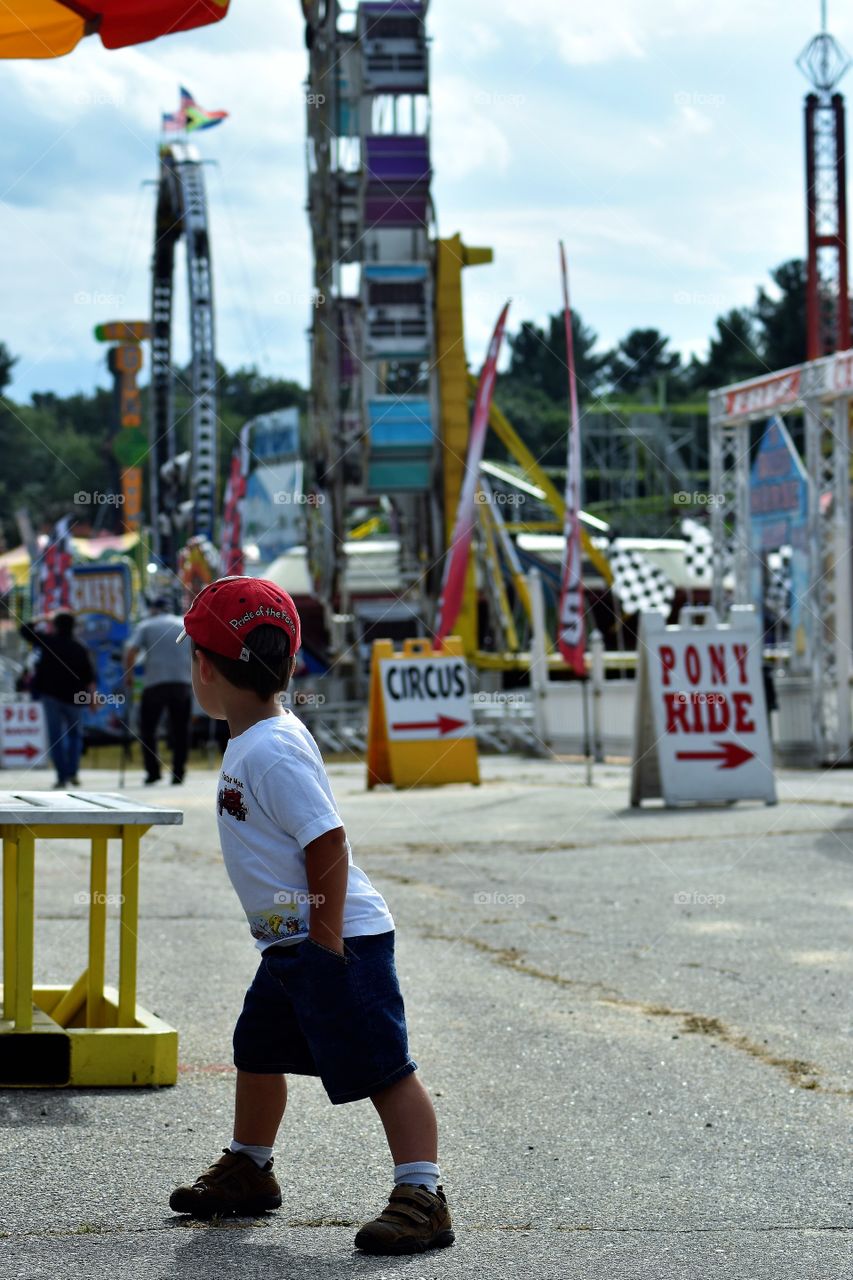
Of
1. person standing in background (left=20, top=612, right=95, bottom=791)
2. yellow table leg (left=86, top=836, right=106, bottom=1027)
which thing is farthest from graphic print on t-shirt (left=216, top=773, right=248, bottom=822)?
person standing in background (left=20, top=612, right=95, bottom=791)

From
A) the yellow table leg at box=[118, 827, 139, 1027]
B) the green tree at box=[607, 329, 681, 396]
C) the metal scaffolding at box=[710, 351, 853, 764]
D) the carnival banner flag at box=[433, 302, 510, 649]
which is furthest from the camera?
the green tree at box=[607, 329, 681, 396]

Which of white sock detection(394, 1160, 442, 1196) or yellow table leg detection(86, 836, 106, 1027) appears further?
yellow table leg detection(86, 836, 106, 1027)

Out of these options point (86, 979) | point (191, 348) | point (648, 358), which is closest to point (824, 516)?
point (86, 979)

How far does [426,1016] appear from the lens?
18.1ft

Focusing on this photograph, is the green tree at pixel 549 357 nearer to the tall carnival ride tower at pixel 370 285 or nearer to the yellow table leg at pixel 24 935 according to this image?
the tall carnival ride tower at pixel 370 285

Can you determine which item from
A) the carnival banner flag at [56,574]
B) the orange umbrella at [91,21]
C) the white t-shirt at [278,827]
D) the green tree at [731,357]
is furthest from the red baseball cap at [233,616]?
the green tree at [731,357]

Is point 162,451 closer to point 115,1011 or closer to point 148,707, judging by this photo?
point 148,707

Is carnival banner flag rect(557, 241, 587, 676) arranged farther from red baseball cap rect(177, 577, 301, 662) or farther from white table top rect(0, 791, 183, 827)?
red baseball cap rect(177, 577, 301, 662)

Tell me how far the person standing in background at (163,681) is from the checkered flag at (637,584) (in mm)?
24717

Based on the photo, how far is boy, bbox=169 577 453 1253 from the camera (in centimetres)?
331

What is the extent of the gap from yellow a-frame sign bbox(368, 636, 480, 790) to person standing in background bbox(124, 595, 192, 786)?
1.70 meters

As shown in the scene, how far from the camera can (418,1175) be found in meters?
3.28

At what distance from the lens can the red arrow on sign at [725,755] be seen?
12.9 m

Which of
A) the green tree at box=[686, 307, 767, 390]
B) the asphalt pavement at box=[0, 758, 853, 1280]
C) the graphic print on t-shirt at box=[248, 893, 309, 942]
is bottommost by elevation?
the asphalt pavement at box=[0, 758, 853, 1280]
